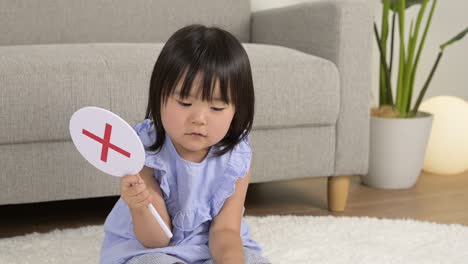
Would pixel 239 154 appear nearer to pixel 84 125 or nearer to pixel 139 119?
pixel 84 125

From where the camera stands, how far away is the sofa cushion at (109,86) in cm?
149

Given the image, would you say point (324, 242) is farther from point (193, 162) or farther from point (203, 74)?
point (203, 74)

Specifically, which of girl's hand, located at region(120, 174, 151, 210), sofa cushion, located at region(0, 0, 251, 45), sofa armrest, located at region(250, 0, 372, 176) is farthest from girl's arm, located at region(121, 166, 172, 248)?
sofa cushion, located at region(0, 0, 251, 45)

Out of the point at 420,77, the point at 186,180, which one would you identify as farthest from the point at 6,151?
the point at 420,77

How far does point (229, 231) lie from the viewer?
1.08 meters

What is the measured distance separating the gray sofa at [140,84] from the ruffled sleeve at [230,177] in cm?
53

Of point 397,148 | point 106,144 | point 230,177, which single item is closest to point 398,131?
point 397,148

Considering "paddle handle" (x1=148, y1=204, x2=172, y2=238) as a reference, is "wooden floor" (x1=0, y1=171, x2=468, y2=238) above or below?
below

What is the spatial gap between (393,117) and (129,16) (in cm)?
94

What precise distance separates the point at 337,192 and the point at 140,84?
659mm

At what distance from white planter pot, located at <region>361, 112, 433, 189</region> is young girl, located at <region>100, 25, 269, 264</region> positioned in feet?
3.51

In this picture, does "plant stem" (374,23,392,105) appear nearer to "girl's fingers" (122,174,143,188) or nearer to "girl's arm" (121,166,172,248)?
"girl's arm" (121,166,172,248)

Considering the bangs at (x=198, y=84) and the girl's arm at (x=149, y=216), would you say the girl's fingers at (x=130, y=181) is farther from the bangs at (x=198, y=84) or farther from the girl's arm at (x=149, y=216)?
the bangs at (x=198, y=84)

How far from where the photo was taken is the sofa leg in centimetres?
186
